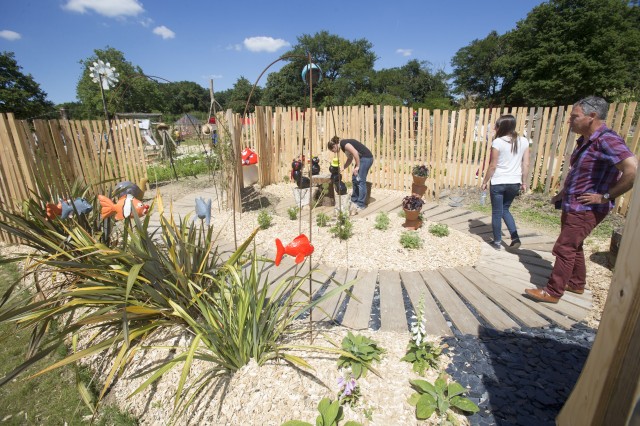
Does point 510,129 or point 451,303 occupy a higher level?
point 510,129

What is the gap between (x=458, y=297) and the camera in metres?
2.54

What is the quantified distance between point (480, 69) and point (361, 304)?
5049cm

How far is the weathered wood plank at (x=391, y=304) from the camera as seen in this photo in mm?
2162

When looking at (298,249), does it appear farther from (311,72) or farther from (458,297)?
(458,297)

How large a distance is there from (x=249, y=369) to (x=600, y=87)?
35855 millimetres

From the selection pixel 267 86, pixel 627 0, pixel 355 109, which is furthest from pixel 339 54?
pixel 355 109

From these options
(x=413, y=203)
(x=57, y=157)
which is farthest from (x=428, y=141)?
(x=57, y=157)

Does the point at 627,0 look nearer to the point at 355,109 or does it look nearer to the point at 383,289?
the point at 355,109

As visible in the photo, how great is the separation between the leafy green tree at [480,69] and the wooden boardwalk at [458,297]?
4237 cm

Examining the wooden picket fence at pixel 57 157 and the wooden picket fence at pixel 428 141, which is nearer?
the wooden picket fence at pixel 57 157

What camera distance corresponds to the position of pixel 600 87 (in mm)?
24891

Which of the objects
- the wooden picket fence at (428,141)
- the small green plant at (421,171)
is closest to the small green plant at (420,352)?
the small green plant at (421,171)

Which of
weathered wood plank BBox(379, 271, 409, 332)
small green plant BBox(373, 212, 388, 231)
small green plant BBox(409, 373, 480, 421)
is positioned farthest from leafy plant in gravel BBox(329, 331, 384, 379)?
small green plant BBox(373, 212, 388, 231)

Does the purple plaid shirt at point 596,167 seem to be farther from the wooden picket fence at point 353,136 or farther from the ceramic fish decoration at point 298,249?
the wooden picket fence at point 353,136
